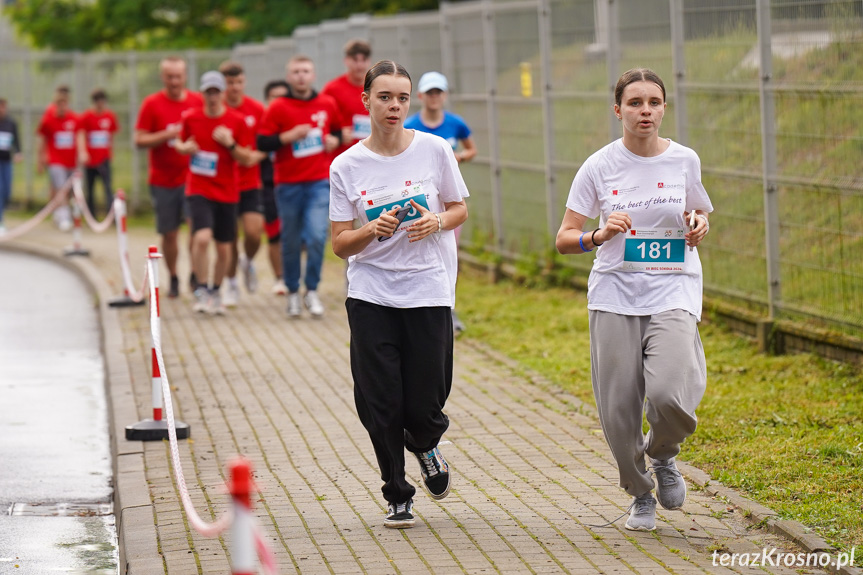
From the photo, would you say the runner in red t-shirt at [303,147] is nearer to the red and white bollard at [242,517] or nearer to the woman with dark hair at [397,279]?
the woman with dark hair at [397,279]

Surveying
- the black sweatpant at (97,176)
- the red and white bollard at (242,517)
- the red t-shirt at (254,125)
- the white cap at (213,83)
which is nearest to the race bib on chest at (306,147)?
the white cap at (213,83)

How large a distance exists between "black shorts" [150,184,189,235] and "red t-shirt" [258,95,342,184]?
189cm

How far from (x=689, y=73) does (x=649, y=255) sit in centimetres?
575

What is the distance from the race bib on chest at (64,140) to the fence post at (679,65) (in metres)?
15.5

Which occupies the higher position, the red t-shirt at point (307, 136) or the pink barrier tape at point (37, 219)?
the red t-shirt at point (307, 136)

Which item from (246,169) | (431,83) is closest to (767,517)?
(431,83)

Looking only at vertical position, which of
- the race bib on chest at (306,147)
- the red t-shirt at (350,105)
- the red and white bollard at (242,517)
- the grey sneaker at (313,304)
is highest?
the red t-shirt at (350,105)

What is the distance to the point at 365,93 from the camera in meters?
5.98

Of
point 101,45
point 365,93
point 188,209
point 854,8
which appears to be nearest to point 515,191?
point 188,209

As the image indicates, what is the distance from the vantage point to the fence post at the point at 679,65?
11.2 metres

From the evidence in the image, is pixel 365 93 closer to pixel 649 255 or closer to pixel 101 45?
pixel 649 255

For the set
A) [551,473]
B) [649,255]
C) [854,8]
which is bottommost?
[551,473]

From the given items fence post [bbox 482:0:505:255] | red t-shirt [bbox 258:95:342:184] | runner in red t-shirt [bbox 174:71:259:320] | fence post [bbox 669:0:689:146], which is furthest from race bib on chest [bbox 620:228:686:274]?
fence post [bbox 482:0:505:255]

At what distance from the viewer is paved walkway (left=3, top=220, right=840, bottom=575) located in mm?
5609
